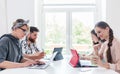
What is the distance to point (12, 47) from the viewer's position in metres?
2.92

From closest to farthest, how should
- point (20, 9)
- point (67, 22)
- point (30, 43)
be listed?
1. point (30, 43)
2. point (20, 9)
3. point (67, 22)

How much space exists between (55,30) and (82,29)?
0.59 meters

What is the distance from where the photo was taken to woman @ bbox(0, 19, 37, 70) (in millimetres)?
2729

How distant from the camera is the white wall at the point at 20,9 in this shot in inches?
194

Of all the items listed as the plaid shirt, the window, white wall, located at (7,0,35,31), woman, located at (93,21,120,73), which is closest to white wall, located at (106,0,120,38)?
the window

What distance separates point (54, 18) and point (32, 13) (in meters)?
0.60

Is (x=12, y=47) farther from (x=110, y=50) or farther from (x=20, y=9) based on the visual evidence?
(x=20, y=9)

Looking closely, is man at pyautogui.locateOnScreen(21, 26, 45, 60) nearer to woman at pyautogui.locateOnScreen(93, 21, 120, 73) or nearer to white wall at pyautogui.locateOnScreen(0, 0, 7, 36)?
white wall at pyautogui.locateOnScreen(0, 0, 7, 36)

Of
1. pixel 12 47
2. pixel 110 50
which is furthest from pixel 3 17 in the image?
pixel 110 50

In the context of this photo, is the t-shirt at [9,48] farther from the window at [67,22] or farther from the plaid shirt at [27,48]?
the window at [67,22]

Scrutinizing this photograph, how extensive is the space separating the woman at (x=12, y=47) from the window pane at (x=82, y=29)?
7.92ft

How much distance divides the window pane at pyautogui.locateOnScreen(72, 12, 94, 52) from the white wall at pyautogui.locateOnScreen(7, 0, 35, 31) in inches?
37.2

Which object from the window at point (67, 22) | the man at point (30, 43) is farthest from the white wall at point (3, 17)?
the man at point (30, 43)

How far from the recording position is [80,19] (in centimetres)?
531
